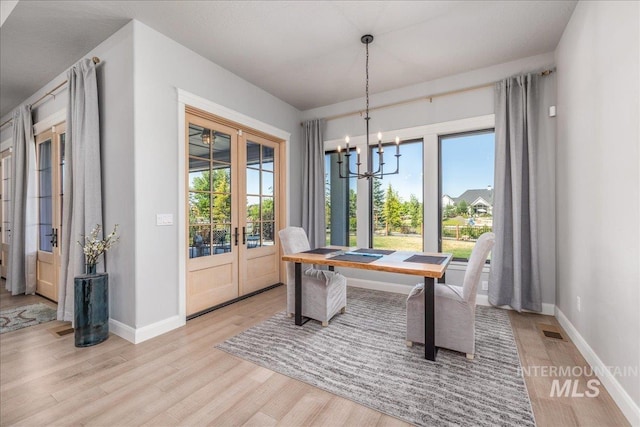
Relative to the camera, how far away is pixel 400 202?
4246mm

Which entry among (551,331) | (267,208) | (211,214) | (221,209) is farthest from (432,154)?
(211,214)

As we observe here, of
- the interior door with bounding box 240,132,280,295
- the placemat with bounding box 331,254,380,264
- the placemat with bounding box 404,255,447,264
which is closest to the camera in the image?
the placemat with bounding box 404,255,447,264

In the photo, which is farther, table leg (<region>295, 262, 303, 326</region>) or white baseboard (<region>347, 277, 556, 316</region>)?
white baseboard (<region>347, 277, 556, 316</region>)

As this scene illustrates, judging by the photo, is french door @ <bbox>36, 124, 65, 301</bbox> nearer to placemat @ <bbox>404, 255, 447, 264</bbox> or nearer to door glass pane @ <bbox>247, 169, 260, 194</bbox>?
door glass pane @ <bbox>247, 169, 260, 194</bbox>

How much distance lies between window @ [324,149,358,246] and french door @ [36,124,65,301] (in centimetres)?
359

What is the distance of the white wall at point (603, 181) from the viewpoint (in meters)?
1.64

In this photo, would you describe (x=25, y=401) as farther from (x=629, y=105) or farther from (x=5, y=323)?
(x=629, y=105)

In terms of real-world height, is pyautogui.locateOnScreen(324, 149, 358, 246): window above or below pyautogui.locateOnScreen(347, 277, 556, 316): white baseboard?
above

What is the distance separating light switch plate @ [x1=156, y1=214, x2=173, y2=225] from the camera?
2.78 m

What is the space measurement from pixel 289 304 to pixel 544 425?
222cm

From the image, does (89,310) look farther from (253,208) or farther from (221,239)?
(253,208)

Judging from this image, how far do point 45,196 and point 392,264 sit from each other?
4.73 metres

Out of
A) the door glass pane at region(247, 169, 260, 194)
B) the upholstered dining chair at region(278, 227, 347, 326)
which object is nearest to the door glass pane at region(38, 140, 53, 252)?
the door glass pane at region(247, 169, 260, 194)

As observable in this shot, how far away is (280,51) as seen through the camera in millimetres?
3135
